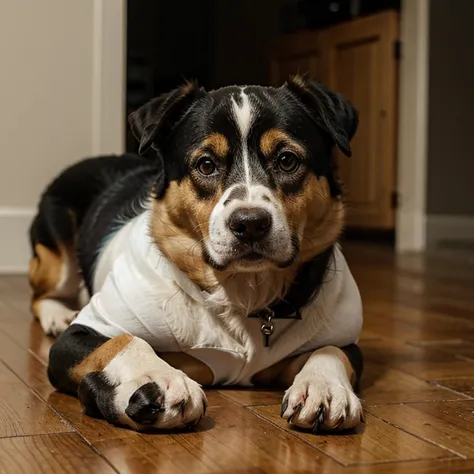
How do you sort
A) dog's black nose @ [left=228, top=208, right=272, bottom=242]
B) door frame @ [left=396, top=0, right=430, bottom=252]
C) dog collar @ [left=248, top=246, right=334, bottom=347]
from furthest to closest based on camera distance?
1. door frame @ [left=396, top=0, right=430, bottom=252]
2. dog collar @ [left=248, top=246, right=334, bottom=347]
3. dog's black nose @ [left=228, top=208, right=272, bottom=242]

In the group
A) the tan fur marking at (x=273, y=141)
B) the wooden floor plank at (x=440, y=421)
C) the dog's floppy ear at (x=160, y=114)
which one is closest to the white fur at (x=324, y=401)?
the wooden floor plank at (x=440, y=421)

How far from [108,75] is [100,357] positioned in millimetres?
2717

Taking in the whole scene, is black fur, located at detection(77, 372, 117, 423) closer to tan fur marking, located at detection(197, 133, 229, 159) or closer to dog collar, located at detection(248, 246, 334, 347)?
dog collar, located at detection(248, 246, 334, 347)

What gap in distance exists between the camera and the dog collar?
1.81m

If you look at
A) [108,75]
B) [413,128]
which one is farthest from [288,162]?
[413,128]

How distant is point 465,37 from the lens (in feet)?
20.0

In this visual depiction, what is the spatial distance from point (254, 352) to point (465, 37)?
15.9 feet

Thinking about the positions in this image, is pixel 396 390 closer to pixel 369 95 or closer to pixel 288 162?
pixel 288 162

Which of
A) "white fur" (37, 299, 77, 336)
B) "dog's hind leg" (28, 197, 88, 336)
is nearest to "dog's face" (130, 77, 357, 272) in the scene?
"white fur" (37, 299, 77, 336)

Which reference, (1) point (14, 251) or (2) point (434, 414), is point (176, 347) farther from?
(1) point (14, 251)

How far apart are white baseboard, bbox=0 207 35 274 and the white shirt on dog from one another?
233 cm

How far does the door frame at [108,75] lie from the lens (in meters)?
4.13

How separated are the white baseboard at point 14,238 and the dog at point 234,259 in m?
2.24

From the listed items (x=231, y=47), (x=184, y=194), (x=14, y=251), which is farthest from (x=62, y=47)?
(x=231, y=47)
